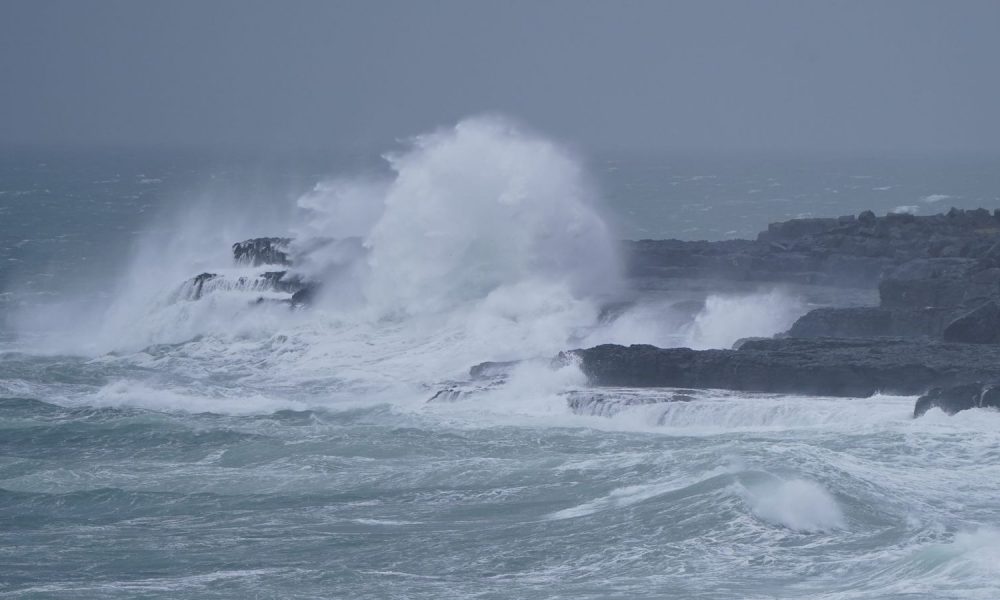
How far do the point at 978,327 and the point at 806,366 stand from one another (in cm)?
266

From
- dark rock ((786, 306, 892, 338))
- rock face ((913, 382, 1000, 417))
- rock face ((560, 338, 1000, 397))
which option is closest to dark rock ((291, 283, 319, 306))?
rock face ((560, 338, 1000, 397))

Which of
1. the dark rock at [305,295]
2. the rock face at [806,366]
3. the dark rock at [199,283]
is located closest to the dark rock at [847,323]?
the rock face at [806,366]

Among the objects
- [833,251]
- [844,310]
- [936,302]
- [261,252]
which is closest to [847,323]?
[844,310]

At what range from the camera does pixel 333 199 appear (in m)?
35.6

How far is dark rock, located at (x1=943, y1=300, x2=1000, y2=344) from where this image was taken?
1992cm

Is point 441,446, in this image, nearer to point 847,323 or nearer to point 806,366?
point 806,366

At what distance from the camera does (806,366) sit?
19.3 meters

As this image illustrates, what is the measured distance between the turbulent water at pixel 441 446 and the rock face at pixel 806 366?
46cm

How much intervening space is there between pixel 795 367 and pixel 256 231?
23.9m

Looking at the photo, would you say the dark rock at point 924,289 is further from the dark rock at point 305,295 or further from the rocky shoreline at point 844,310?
the dark rock at point 305,295

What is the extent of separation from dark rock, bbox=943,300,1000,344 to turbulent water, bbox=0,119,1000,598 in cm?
240

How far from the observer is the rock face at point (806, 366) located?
18641 millimetres

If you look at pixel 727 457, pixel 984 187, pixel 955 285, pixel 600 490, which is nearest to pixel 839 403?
pixel 727 457

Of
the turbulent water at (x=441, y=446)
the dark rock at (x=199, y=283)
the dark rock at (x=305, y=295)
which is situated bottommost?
the turbulent water at (x=441, y=446)
